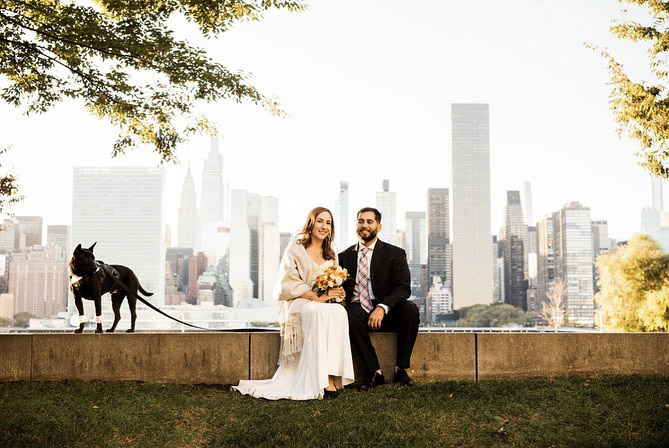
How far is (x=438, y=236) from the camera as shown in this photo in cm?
18650

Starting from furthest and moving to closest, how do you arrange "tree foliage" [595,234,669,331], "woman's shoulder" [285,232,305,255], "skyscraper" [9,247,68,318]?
"skyscraper" [9,247,68,318] < "tree foliage" [595,234,669,331] < "woman's shoulder" [285,232,305,255]

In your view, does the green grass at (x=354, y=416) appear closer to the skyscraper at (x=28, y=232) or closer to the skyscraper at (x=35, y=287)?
the skyscraper at (x=35, y=287)

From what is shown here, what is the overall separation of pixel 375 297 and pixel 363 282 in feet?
0.70

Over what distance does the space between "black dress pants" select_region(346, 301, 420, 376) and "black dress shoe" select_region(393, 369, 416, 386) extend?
68mm

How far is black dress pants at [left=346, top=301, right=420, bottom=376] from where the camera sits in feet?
21.9

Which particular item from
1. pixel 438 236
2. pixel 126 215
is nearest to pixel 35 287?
pixel 126 215

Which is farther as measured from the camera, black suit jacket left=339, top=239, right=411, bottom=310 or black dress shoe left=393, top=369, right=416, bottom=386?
black suit jacket left=339, top=239, right=411, bottom=310

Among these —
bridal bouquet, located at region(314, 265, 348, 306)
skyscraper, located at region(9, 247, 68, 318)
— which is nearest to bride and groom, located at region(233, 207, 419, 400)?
bridal bouquet, located at region(314, 265, 348, 306)

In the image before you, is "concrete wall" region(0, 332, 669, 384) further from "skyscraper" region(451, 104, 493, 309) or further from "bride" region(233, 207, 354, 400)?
"skyscraper" region(451, 104, 493, 309)

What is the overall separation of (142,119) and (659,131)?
347 inches

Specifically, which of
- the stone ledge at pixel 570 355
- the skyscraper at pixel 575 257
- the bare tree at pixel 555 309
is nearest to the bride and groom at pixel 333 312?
the stone ledge at pixel 570 355

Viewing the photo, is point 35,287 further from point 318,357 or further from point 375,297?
point 318,357

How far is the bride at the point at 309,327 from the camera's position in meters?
6.38

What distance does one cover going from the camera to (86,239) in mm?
186250
